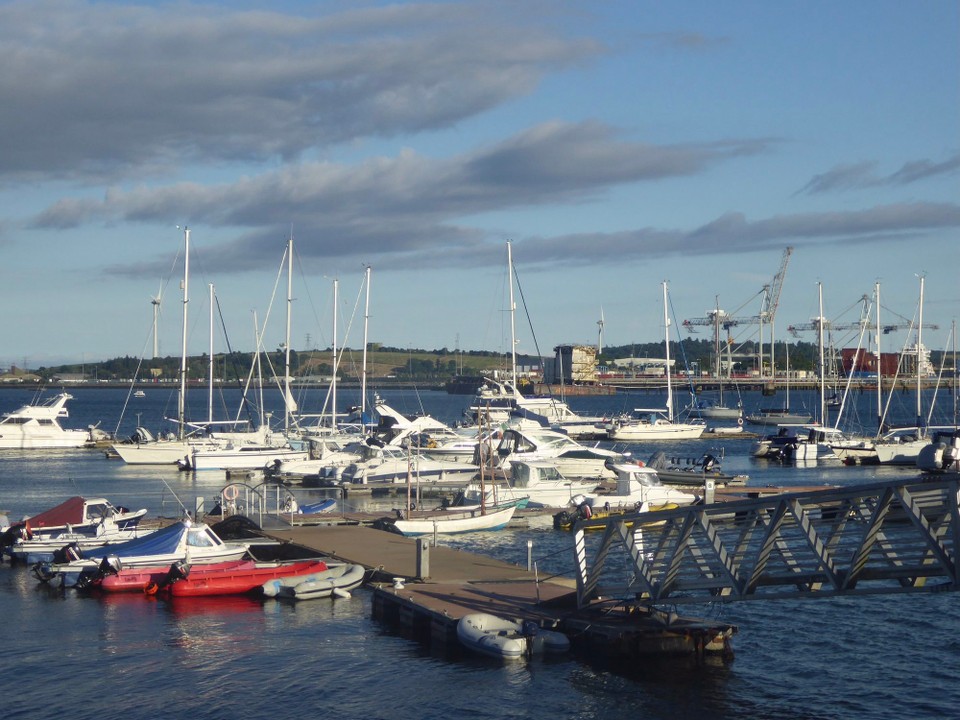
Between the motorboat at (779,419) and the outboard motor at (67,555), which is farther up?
the motorboat at (779,419)

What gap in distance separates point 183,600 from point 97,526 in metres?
8.13

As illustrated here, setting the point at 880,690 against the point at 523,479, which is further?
the point at 523,479

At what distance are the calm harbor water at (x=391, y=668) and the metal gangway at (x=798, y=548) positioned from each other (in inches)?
80.7

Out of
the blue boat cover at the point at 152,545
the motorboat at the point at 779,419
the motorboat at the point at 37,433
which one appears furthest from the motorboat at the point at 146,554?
the motorboat at the point at 779,419

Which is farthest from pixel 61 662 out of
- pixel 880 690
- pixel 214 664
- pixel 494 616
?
pixel 880 690

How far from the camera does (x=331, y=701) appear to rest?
76.6 ft

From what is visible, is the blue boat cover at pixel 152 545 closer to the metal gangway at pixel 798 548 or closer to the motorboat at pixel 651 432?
the metal gangway at pixel 798 548

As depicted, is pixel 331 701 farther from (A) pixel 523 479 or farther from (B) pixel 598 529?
(A) pixel 523 479

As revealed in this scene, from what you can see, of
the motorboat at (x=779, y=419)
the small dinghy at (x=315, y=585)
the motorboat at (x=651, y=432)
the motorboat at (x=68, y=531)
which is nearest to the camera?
the small dinghy at (x=315, y=585)

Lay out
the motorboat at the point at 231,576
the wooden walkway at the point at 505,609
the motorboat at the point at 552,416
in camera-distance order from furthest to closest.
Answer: the motorboat at the point at 552,416 → the motorboat at the point at 231,576 → the wooden walkway at the point at 505,609

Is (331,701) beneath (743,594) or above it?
beneath

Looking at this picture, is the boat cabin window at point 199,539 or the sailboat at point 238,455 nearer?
the boat cabin window at point 199,539

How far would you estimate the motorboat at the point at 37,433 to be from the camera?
311ft

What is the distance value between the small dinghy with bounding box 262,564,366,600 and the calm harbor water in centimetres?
44
